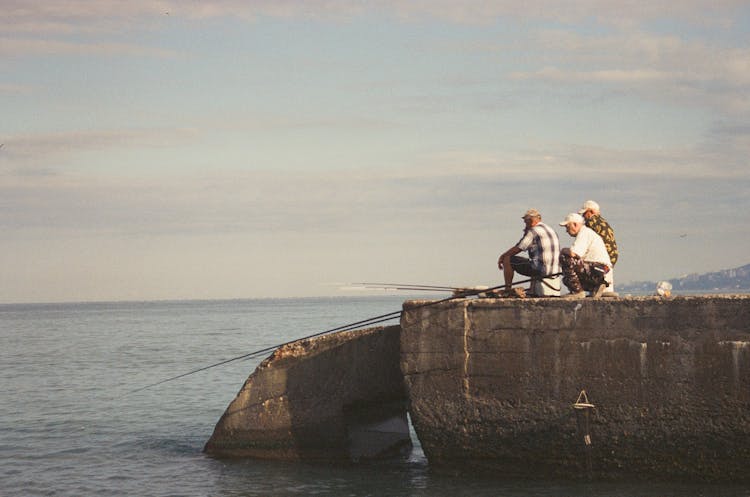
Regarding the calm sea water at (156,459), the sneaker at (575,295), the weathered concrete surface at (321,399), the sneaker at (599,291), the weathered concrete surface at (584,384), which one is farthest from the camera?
the weathered concrete surface at (321,399)

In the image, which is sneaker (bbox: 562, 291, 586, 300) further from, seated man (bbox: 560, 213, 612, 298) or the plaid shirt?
the plaid shirt

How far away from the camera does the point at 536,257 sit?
1086 cm

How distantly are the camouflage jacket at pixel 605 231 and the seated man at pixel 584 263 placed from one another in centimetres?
49

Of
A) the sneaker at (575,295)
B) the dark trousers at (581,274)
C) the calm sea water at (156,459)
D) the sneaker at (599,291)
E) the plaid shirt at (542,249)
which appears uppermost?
the plaid shirt at (542,249)

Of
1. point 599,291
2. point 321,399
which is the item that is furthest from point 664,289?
point 321,399

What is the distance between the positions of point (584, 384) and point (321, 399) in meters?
3.23

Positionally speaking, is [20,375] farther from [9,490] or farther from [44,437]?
[9,490]

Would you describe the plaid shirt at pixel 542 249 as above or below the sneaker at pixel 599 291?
above

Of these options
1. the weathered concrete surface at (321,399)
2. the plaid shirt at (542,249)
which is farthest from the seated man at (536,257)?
the weathered concrete surface at (321,399)

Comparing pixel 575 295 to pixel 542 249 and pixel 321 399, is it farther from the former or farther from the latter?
pixel 321 399

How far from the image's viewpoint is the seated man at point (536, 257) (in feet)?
35.0

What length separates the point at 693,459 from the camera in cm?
947

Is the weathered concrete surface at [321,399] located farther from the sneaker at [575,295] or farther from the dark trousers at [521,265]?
the sneaker at [575,295]

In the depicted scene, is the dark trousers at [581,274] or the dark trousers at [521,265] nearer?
the dark trousers at [581,274]
